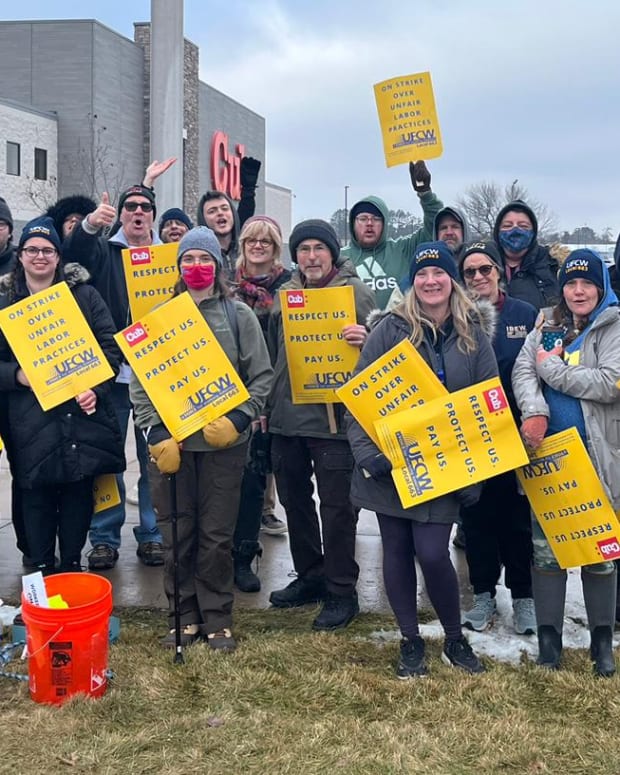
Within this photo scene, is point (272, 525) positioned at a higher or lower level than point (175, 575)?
lower

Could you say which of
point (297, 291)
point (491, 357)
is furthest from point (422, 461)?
point (297, 291)

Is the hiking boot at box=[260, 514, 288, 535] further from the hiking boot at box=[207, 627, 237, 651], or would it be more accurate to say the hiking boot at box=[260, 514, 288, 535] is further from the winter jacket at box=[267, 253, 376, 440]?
the hiking boot at box=[207, 627, 237, 651]

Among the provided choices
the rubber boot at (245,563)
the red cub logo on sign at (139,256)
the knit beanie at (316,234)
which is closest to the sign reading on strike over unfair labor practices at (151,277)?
the red cub logo on sign at (139,256)

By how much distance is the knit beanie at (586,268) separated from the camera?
3996 mm

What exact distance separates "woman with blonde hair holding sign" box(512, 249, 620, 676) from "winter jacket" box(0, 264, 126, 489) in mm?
2337

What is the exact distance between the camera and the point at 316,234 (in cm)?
455

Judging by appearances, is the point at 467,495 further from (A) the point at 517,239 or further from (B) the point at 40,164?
(B) the point at 40,164

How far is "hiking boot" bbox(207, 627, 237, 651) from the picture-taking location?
4.23 meters

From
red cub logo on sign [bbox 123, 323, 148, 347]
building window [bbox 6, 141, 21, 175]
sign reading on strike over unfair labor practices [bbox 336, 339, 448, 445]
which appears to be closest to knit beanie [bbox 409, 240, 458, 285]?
sign reading on strike over unfair labor practices [bbox 336, 339, 448, 445]

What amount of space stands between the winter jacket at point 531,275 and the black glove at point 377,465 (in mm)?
1669

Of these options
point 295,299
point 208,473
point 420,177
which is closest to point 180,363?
point 208,473

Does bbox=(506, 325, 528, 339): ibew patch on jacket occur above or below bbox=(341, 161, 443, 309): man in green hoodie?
below

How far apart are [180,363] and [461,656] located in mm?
1968

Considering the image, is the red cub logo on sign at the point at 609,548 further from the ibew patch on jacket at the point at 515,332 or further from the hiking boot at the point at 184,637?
the hiking boot at the point at 184,637
